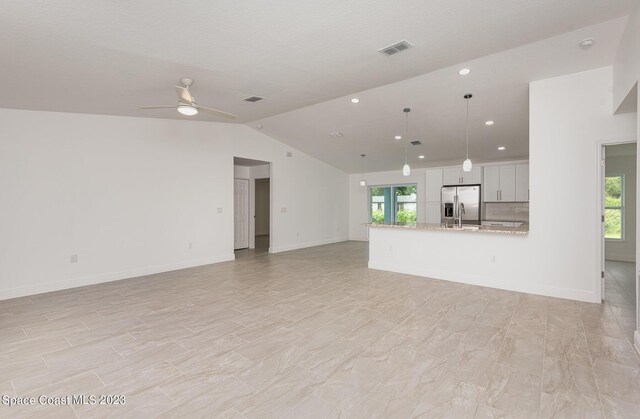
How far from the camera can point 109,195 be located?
5027mm

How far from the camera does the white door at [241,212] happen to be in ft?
28.1

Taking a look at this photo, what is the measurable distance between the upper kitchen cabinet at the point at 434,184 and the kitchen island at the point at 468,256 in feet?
11.5

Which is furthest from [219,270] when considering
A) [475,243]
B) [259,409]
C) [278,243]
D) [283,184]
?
[475,243]

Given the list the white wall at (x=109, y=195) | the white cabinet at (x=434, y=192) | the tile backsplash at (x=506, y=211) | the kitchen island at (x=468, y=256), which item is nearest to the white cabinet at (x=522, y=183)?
the tile backsplash at (x=506, y=211)

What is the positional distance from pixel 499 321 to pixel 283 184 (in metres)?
6.14

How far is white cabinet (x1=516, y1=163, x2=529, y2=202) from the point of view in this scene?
724 centimetres

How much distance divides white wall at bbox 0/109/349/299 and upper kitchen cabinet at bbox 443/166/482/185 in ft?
16.7

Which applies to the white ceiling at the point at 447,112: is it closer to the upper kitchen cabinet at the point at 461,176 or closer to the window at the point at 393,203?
the upper kitchen cabinet at the point at 461,176

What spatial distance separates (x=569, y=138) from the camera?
12.8 ft

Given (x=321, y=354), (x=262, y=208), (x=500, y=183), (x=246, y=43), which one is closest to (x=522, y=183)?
(x=500, y=183)

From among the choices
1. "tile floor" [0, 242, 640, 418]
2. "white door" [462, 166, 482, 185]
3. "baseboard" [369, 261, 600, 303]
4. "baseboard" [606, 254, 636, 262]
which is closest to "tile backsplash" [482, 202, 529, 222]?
"white door" [462, 166, 482, 185]

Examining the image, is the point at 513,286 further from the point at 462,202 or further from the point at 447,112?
the point at 462,202

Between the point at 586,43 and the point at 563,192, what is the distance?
1.81 meters

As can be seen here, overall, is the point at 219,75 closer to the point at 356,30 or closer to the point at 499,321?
the point at 356,30
